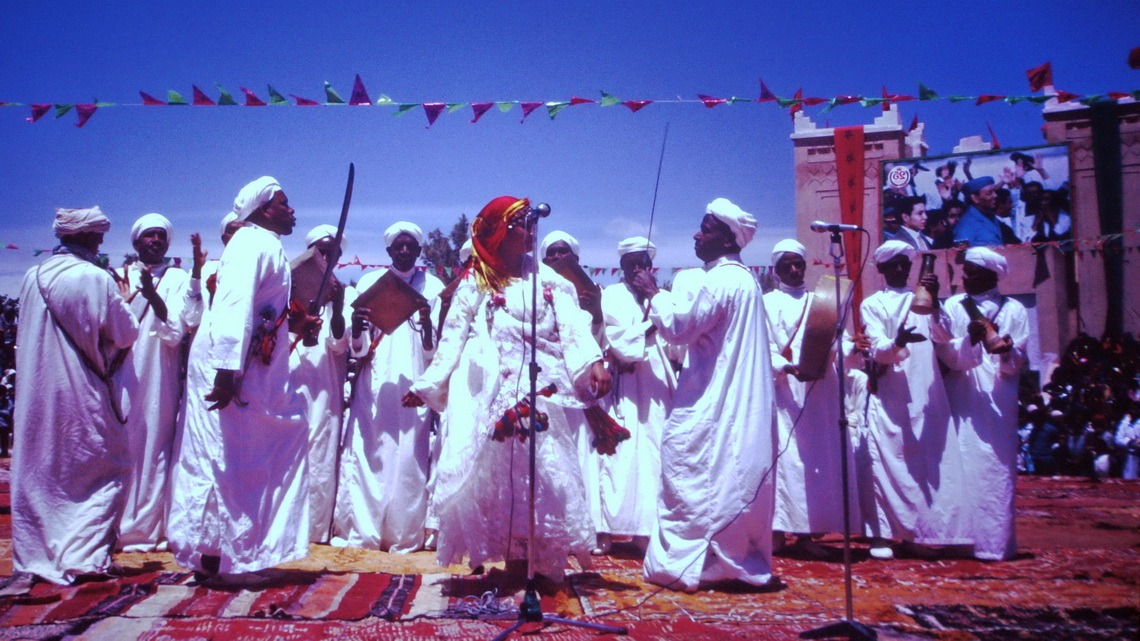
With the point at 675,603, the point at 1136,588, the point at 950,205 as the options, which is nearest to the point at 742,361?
the point at 675,603

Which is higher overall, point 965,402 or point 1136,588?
point 965,402

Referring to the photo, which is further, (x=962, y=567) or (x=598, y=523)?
(x=598, y=523)

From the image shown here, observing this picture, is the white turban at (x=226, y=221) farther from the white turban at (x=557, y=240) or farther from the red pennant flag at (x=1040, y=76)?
the red pennant flag at (x=1040, y=76)

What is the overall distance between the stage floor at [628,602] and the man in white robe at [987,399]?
28 centimetres

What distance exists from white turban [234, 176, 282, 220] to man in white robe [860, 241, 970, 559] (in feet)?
13.7

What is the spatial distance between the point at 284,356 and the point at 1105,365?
11669 millimetres

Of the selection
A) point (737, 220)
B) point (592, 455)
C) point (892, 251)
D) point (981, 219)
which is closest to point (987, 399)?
point (892, 251)

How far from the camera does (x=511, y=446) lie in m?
4.66

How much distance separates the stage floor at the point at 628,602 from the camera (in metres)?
3.82

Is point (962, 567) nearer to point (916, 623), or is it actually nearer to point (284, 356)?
point (916, 623)

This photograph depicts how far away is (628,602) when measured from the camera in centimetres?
Answer: 447

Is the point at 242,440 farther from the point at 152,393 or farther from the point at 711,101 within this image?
the point at 711,101

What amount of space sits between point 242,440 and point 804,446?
3.87m

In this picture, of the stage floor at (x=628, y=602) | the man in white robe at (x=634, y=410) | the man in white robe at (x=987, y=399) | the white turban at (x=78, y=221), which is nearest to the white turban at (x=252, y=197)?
the white turban at (x=78, y=221)
